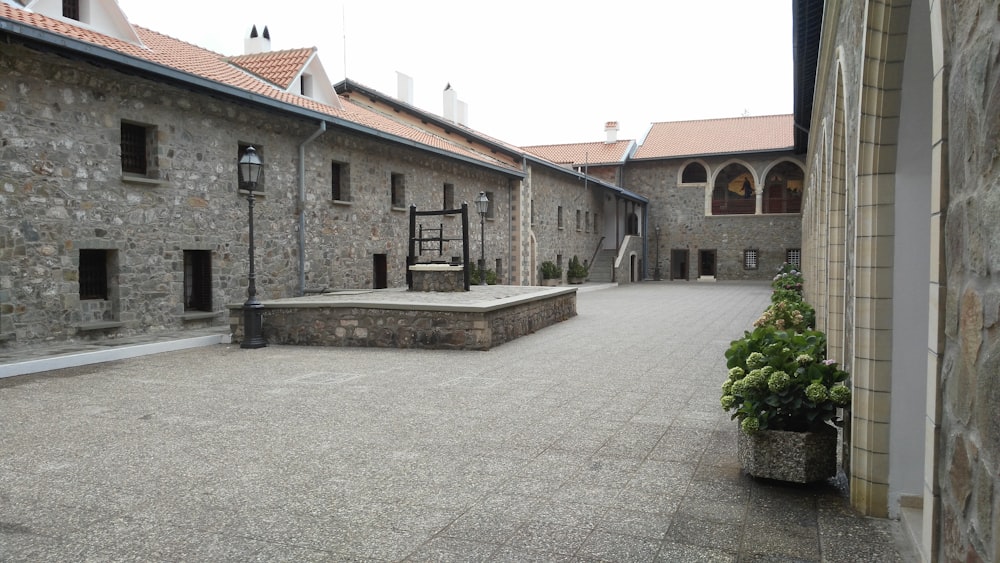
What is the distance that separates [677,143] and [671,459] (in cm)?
3620

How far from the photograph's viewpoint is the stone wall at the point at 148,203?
9.73 m

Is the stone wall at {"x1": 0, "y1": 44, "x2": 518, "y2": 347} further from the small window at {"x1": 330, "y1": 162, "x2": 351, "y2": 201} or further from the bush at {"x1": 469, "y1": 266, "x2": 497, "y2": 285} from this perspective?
the bush at {"x1": 469, "y1": 266, "x2": 497, "y2": 285}

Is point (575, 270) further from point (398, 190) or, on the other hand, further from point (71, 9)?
point (71, 9)

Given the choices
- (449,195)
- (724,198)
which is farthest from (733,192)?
(449,195)

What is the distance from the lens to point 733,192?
3744 cm

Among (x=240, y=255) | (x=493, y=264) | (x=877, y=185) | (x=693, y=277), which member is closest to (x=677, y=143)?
(x=693, y=277)

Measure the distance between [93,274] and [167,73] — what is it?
3.42 m

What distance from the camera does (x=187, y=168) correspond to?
12.3m

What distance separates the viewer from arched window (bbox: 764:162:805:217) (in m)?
36.0

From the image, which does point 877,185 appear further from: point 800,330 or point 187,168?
point 187,168

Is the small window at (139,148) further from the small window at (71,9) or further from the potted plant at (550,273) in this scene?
the potted plant at (550,273)

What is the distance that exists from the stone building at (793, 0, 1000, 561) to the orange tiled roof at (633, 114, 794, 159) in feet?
102

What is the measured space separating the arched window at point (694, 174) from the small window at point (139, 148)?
30671 mm

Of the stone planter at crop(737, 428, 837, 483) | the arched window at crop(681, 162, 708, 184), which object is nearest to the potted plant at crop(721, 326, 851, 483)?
the stone planter at crop(737, 428, 837, 483)
